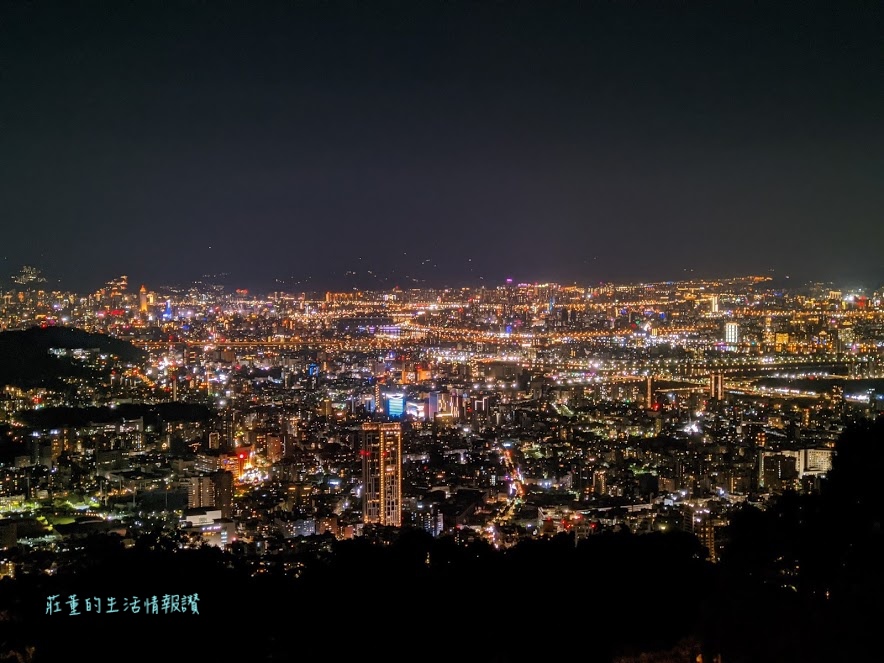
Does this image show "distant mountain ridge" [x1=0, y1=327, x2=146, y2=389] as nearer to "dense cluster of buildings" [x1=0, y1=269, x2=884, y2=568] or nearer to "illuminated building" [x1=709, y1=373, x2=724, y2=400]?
"dense cluster of buildings" [x1=0, y1=269, x2=884, y2=568]

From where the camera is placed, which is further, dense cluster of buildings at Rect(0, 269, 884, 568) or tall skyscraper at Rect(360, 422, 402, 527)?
tall skyscraper at Rect(360, 422, 402, 527)

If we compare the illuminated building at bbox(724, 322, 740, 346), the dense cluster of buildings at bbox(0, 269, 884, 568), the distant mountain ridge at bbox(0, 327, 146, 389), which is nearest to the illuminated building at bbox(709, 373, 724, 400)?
the dense cluster of buildings at bbox(0, 269, 884, 568)

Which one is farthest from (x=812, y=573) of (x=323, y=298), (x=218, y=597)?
(x=323, y=298)

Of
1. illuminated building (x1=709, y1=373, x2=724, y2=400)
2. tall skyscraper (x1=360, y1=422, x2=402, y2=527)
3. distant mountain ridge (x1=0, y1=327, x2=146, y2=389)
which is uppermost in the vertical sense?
distant mountain ridge (x1=0, y1=327, x2=146, y2=389)

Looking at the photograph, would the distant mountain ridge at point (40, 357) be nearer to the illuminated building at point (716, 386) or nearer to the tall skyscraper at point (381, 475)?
the tall skyscraper at point (381, 475)

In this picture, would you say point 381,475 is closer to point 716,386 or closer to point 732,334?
point 716,386

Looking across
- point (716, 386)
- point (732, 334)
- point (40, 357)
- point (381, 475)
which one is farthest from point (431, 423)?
point (732, 334)

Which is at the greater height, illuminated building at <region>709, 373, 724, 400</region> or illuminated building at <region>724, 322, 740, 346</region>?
illuminated building at <region>724, 322, 740, 346</region>

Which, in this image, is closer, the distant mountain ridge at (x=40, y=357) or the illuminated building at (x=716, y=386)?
the distant mountain ridge at (x=40, y=357)

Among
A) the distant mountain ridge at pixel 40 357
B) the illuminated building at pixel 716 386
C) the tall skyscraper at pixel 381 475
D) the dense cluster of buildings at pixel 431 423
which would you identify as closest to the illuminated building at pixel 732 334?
the dense cluster of buildings at pixel 431 423
